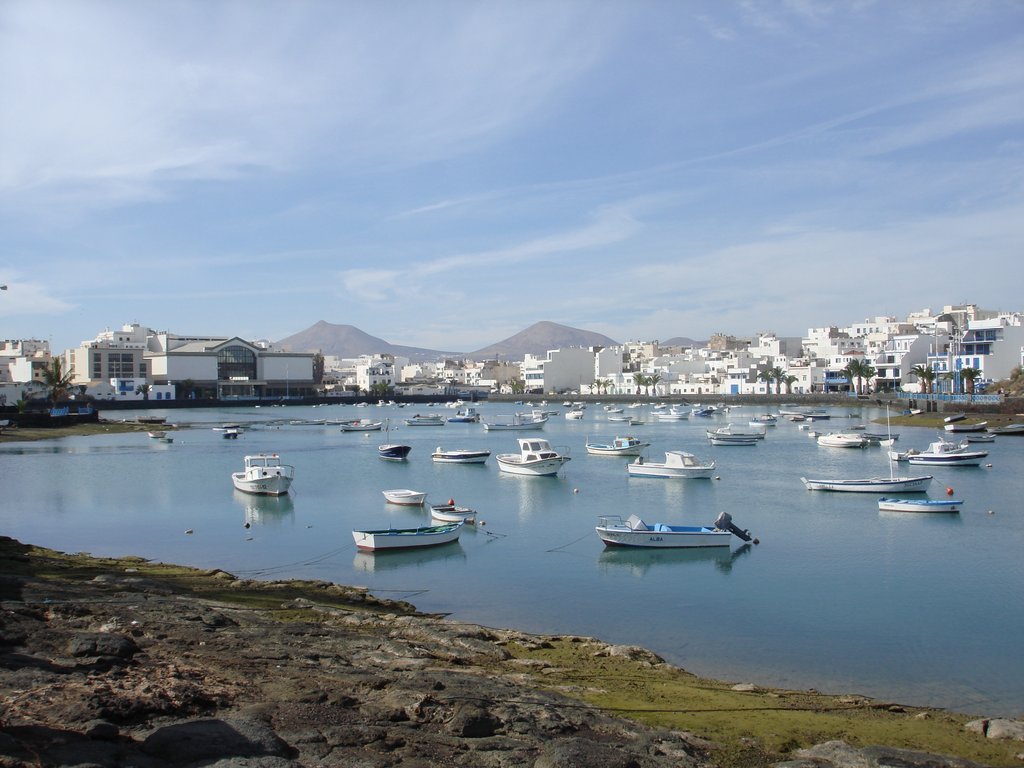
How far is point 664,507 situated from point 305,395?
13362 centimetres

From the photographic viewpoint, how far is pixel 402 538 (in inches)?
1001

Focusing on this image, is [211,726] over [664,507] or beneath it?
over

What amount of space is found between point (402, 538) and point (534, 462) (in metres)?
19.5

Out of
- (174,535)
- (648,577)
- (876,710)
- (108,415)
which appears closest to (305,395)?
(108,415)

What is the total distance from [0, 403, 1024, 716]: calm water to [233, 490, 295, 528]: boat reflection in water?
124 millimetres

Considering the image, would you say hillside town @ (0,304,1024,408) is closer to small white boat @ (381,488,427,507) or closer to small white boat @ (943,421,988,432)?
small white boat @ (943,421,988,432)

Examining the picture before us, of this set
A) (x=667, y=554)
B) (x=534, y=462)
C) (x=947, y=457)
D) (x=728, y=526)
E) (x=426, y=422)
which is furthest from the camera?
(x=426, y=422)

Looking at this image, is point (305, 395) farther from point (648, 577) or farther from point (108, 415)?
point (648, 577)

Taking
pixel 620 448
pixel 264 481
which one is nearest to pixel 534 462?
pixel 620 448

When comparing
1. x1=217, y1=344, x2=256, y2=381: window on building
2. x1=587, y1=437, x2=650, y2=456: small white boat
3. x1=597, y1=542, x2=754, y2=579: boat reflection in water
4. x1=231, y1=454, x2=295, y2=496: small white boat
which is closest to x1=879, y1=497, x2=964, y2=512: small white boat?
x1=597, y1=542, x2=754, y2=579: boat reflection in water

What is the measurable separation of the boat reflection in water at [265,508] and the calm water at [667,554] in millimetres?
124

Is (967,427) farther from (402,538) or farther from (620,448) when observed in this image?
(402,538)

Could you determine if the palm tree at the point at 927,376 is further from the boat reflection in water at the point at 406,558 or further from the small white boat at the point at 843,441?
the boat reflection in water at the point at 406,558

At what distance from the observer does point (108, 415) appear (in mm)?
109312
